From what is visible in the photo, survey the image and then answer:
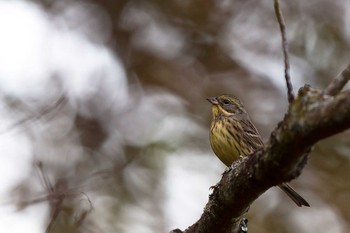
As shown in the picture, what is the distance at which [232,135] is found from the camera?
6.61 metres

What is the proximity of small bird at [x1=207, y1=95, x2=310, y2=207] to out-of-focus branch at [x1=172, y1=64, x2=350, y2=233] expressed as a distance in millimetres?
2192

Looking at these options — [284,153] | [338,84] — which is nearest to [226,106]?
[284,153]

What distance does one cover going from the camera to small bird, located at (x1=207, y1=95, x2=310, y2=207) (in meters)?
6.39

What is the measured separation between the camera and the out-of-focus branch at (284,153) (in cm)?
296

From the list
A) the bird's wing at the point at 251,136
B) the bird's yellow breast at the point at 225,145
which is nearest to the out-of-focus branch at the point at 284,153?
the bird's yellow breast at the point at 225,145

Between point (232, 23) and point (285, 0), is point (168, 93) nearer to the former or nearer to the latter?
point (232, 23)

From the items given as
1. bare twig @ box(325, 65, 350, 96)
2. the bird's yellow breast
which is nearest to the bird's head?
the bird's yellow breast

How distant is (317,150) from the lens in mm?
8031

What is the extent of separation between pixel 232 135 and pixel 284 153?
3358 millimetres

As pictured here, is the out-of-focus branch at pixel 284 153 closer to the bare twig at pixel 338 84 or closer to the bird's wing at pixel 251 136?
the bare twig at pixel 338 84

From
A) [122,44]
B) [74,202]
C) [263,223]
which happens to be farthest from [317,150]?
[74,202]

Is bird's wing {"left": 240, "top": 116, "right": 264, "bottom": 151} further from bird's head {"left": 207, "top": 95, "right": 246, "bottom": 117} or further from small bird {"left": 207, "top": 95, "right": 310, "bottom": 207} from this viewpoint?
bird's head {"left": 207, "top": 95, "right": 246, "bottom": 117}

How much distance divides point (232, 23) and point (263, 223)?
2462 mm

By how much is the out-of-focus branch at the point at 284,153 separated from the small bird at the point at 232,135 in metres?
2.19
